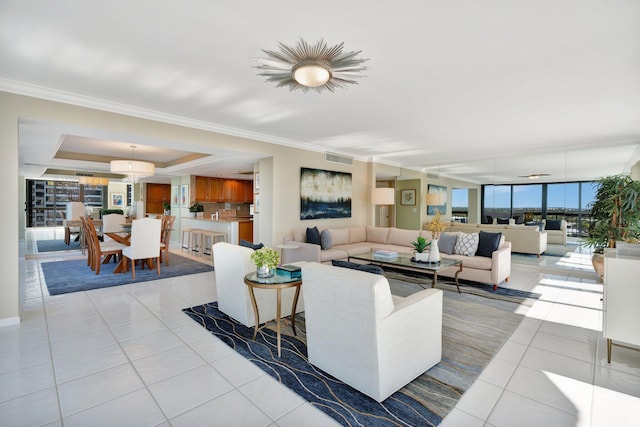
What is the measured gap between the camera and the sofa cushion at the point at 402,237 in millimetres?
6566

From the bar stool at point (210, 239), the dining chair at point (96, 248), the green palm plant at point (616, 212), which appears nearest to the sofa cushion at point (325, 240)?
the bar stool at point (210, 239)

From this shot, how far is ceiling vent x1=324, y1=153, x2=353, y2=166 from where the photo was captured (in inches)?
274

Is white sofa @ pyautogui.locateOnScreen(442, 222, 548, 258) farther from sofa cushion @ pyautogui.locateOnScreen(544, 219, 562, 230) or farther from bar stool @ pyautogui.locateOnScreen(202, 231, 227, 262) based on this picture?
bar stool @ pyautogui.locateOnScreen(202, 231, 227, 262)

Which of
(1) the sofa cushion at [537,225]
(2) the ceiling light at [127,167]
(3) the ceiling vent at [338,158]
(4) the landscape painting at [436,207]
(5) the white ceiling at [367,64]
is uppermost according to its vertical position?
(5) the white ceiling at [367,64]

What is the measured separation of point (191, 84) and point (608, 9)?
356 cm

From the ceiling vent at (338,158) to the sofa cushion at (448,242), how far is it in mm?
2874

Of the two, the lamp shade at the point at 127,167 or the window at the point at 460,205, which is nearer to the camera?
the lamp shade at the point at 127,167

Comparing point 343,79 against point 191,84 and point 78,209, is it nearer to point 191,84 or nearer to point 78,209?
point 191,84

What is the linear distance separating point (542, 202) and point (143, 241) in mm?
8122

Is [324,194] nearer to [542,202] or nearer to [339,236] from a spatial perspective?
[339,236]

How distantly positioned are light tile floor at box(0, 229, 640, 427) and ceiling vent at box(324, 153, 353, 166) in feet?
15.0

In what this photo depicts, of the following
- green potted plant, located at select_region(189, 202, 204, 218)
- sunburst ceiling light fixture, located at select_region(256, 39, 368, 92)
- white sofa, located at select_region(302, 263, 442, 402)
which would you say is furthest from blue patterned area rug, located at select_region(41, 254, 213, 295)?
sunburst ceiling light fixture, located at select_region(256, 39, 368, 92)

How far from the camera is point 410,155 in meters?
7.37

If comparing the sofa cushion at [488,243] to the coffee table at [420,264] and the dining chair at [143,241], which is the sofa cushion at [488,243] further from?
the dining chair at [143,241]
